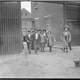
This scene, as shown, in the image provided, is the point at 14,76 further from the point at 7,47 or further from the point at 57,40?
the point at 57,40

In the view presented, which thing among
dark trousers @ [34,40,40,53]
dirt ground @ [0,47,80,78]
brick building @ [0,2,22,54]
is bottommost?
dirt ground @ [0,47,80,78]

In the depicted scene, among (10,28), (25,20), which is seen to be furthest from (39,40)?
(10,28)

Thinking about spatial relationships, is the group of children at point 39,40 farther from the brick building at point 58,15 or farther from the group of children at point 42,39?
the brick building at point 58,15

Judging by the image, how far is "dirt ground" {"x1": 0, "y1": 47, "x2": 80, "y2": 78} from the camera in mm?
4797

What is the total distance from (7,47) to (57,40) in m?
1.20

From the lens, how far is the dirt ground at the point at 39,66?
4.80 meters

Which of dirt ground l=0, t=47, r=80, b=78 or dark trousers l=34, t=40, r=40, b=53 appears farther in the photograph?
dark trousers l=34, t=40, r=40, b=53

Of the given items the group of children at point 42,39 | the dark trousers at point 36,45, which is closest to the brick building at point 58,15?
the group of children at point 42,39

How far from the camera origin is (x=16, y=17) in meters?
→ 4.80

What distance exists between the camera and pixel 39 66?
16.0ft

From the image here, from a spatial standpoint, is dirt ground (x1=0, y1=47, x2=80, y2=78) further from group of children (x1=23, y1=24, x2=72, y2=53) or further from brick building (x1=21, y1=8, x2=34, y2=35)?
brick building (x1=21, y1=8, x2=34, y2=35)

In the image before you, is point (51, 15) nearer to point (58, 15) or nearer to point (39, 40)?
point (58, 15)

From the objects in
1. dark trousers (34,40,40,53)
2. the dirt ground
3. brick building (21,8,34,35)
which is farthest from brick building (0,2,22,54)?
dark trousers (34,40,40,53)

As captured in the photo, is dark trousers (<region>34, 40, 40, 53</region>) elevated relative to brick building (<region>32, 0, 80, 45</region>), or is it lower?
lower
